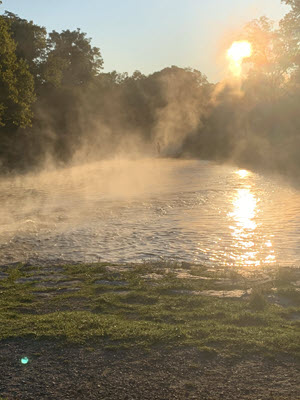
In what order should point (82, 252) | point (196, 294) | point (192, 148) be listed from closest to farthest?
point (196, 294) → point (82, 252) → point (192, 148)

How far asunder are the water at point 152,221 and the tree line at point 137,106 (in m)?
10.3

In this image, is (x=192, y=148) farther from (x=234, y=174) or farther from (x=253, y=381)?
(x=253, y=381)

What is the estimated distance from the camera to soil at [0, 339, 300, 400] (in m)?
5.12

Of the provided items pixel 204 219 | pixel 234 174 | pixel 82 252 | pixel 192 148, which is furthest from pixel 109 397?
pixel 192 148

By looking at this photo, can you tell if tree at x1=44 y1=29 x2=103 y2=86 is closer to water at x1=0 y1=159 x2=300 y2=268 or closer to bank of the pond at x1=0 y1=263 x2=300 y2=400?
water at x1=0 y1=159 x2=300 y2=268

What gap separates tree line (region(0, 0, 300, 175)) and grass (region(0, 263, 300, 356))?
1032 inches

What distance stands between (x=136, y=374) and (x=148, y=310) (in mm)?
2148

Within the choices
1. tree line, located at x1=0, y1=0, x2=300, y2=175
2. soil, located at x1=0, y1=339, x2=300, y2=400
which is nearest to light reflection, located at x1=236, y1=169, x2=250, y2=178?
tree line, located at x1=0, y1=0, x2=300, y2=175

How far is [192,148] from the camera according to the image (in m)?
61.5

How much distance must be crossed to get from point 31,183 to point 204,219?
17.1m

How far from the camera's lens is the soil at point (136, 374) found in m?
5.12

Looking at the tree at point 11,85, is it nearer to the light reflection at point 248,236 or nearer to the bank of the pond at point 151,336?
the light reflection at point 248,236

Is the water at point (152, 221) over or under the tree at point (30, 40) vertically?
under

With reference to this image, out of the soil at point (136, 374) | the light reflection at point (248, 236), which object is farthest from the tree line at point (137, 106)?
the soil at point (136, 374)
